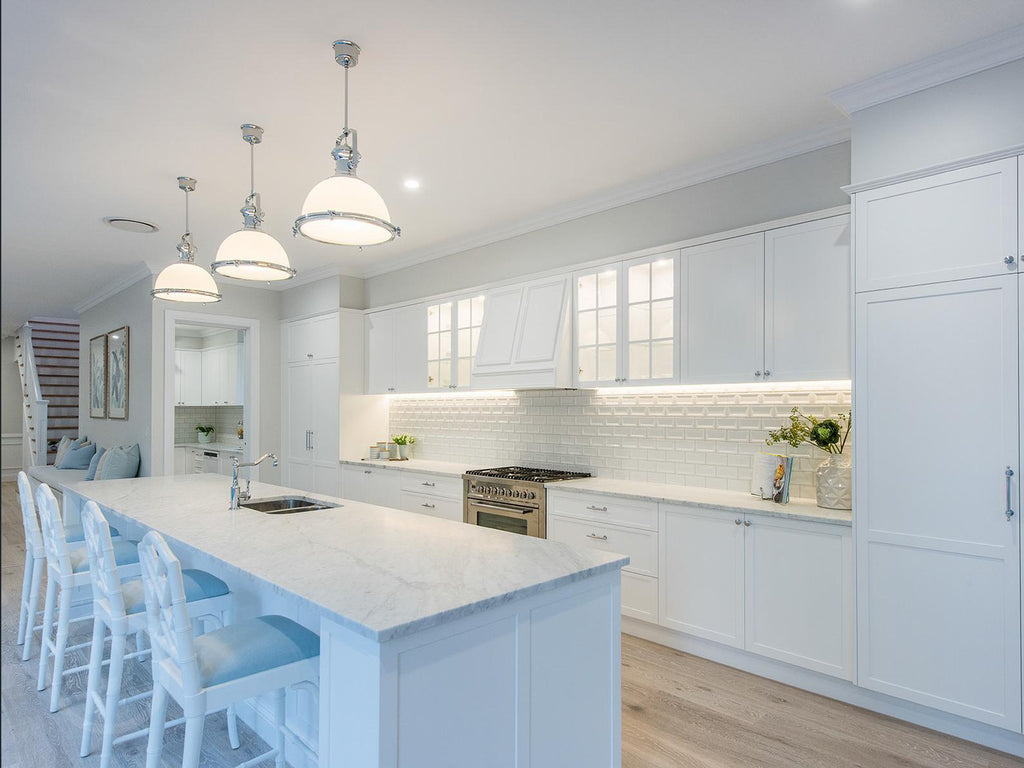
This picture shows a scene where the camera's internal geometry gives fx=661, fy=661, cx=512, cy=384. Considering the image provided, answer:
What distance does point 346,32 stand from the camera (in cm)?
247

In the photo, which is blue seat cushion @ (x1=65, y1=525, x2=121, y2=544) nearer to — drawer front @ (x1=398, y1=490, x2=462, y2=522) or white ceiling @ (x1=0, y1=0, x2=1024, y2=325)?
white ceiling @ (x1=0, y1=0, x2=1024, y2=325)

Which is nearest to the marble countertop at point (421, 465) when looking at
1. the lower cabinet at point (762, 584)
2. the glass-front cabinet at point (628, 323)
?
the glass-front cabinet at point (628, 323)

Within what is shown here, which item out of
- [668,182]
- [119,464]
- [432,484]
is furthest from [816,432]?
[119,464]

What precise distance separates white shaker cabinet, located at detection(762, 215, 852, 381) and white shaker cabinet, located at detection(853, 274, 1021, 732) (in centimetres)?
31

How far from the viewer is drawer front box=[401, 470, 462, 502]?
494 centimetres

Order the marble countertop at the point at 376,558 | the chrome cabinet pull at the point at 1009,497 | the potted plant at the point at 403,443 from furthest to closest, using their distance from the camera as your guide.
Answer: the potted plant at the point at 403,443
the chrome cabinet pull at the point at 1009,497
the marble countertop at the point at 376,558

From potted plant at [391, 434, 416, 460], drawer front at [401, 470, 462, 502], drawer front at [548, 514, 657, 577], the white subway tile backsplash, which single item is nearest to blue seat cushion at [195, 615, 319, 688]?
drawer front at [548, 514, 657, 577]

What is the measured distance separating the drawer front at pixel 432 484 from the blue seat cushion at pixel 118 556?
220 cm

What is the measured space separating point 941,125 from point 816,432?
1.46 meters

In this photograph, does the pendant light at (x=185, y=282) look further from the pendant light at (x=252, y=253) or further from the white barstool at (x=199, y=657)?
the white barstool at (x=199, y=657)

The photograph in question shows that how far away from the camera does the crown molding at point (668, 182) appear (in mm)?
Answer: 3404

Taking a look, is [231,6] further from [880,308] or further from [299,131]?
[880,308]

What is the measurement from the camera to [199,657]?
1931 mm

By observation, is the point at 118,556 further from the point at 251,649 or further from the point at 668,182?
the point at 668,182
